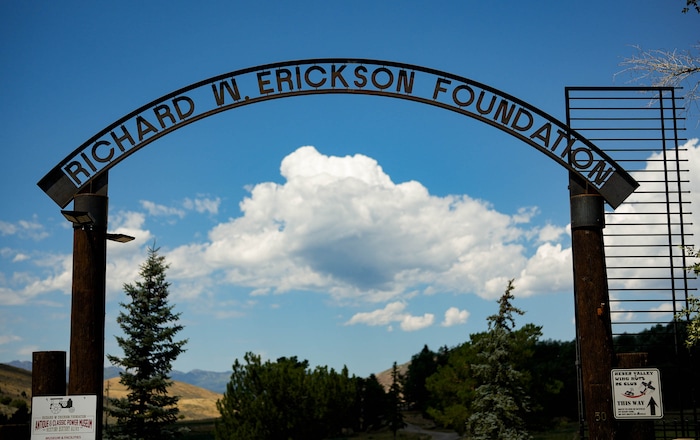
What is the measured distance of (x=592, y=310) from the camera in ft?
35.3

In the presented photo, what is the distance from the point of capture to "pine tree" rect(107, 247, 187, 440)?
32594 mm

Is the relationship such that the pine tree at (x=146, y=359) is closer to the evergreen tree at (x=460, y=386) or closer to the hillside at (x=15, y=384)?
the evergreen tree at (x=460, y=386)

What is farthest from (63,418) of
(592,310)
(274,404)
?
(274,404)

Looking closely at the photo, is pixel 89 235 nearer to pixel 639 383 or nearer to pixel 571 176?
pixel 571 176

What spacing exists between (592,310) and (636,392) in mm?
1246

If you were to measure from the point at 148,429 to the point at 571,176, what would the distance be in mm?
26436

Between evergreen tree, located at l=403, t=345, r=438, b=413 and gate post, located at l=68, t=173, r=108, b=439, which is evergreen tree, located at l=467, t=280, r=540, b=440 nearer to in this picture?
gate post, located at l=68, t=173, r=108, b=439

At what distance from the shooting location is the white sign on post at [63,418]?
33.9ft

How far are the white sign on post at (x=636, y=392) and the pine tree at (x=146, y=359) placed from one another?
25.4 metres

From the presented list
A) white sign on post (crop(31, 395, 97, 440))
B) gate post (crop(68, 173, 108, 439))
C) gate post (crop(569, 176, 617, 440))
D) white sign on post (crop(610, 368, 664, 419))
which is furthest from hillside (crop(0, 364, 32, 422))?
white sign on post (crop(610, 368, 664, 419))

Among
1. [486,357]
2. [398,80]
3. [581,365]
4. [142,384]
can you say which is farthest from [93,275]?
[142,384]

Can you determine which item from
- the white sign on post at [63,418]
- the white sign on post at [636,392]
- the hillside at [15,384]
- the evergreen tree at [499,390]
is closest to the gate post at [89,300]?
the white sign on post at [63,418]

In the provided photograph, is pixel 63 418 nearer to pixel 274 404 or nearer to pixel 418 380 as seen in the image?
pixel 274 404

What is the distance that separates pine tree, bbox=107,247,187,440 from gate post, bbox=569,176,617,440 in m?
25.0
